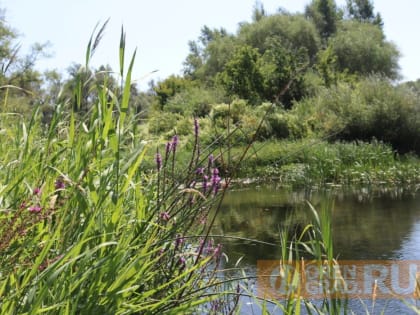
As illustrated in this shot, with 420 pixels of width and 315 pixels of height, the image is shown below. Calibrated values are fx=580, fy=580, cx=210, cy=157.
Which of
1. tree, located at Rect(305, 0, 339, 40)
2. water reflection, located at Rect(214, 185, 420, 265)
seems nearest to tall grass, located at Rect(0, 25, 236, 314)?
water reflection, located at Rect(214, 185, 420, 265)

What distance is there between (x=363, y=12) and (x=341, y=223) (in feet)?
156

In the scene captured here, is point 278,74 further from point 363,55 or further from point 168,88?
point 363,55

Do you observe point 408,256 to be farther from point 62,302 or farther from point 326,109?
point 326,109

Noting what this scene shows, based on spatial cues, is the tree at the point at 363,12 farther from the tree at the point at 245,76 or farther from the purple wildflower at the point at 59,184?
the purple wildflower at the point at 59,184

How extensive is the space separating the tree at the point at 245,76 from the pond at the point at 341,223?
1011cm

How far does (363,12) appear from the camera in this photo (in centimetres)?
5150

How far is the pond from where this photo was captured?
5.55 meters

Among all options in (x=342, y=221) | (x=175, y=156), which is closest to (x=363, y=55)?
(x=342, y=221)

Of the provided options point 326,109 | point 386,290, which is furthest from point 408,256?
point 326,109

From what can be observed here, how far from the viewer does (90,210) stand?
1.54m

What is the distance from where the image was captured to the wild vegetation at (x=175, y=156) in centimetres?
150

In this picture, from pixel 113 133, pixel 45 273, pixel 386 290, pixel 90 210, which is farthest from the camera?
pixel 386 290

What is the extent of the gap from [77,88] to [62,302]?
28.3 inches

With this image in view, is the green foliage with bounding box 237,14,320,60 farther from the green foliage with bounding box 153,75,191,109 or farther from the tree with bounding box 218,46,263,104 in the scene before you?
the tree with bounding box 218,46,263,104
